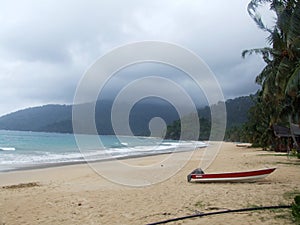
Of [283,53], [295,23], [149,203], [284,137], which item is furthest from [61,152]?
[295,23]

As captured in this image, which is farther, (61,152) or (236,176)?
(61,152)

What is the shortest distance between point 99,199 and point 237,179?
153 inches

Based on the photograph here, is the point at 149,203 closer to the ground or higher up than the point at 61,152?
closer to the ground

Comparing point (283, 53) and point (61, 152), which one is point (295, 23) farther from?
point (61, 152)

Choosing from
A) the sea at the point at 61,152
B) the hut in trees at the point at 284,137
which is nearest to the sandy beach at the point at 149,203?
the sea at the point at 61,152

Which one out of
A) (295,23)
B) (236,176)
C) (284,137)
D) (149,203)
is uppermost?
(295,23)

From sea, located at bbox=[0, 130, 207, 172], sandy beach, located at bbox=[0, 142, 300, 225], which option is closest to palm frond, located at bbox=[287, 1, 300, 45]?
sandy beach, located at bbox=[0, 142, 300, 225]

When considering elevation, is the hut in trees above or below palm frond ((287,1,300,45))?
below

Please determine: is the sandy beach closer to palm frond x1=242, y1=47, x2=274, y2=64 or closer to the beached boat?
the beached boat

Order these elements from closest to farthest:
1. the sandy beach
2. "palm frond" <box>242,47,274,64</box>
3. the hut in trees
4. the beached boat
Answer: the sandy beach < the beached boat < "palm frond" <box>242,47,274,64</box> < the hut in trees

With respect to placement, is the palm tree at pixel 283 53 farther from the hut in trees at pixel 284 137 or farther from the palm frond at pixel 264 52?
the hut in trees at pixel 284 137

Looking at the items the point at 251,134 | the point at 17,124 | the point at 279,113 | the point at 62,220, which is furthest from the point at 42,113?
the point at 62,220

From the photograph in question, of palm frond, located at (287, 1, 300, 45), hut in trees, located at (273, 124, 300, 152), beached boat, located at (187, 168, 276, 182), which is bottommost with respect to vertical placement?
beached boat, located at (187, 168, 276, 182)

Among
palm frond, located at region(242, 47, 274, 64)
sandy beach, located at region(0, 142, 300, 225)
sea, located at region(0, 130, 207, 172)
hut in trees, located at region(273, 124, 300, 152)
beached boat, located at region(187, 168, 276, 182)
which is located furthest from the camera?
hut in trees, located at region(273, 124, 300, 152)
